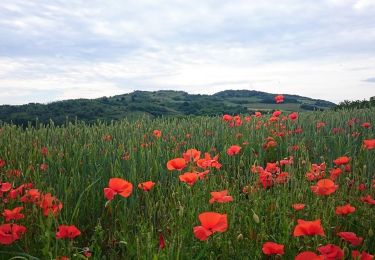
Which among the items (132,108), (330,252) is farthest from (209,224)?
(132,108)

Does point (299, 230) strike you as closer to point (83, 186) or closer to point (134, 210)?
point (134, 210)

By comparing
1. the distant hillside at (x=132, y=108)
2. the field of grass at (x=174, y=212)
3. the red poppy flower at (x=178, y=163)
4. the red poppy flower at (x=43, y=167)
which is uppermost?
the distant hillside at (x=132, y=108)

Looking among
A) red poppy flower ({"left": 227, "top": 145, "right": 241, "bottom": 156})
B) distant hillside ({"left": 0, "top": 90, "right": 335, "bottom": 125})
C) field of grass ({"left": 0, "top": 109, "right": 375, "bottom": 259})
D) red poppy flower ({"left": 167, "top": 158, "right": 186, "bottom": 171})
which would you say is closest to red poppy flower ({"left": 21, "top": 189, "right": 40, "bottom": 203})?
field of grass ({"left": 0, "top": 109, "right": 375, "bottom": 259})

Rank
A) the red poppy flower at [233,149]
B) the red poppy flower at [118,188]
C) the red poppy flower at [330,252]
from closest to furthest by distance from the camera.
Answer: the red poppy flower at [330,252]
the red poppy flower at [118,188]
the red poppy flower at [233,149]

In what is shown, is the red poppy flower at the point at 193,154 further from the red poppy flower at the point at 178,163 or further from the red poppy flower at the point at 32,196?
the red poppy flower at the point at 32,196

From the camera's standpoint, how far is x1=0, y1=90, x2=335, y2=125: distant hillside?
56.2 meters

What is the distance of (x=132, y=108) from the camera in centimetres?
7644

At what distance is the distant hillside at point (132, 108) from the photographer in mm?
56156

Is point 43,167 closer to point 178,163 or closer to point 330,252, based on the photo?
point 178,163

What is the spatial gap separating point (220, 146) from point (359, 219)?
3372mm

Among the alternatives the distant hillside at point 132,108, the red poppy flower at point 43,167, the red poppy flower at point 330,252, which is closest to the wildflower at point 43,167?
the red poppy flower at point 43,167

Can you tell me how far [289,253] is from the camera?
8.07ft

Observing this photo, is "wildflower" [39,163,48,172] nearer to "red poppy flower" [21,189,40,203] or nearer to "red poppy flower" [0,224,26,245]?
"red poppy flower" [21,189,40,203]

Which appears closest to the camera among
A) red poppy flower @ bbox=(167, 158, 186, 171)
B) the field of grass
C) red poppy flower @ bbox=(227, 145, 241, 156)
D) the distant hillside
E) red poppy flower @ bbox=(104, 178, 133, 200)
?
the field of grass
